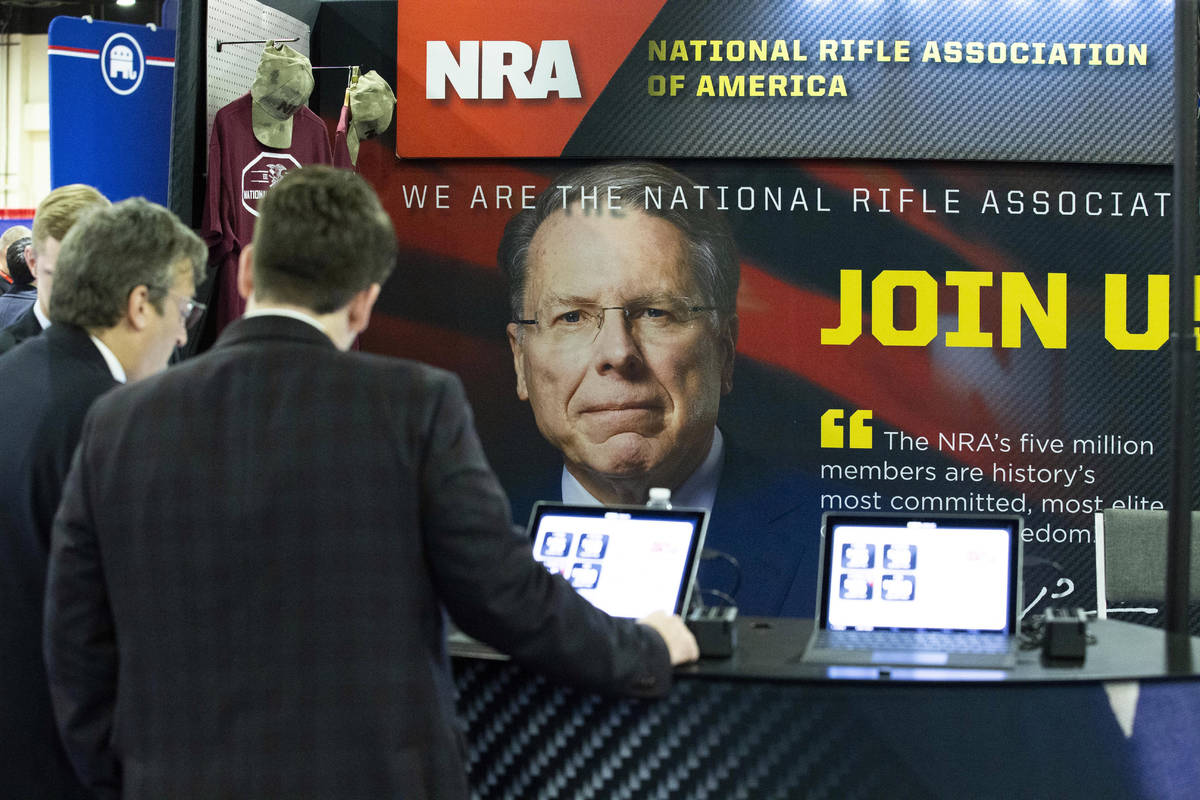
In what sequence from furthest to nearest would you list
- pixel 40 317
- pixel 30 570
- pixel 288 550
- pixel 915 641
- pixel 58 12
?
1. pixel 58 12
2. pixel 40 317
3. pixel 915 641
4. pixel 30 570
5. pixel 288 550

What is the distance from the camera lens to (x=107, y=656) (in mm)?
1527

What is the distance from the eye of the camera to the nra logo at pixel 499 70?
4.82m

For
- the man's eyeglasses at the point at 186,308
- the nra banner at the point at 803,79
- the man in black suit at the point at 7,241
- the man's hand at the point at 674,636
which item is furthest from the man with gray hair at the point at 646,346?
the man's hand at the point at 674,636

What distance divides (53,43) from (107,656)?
10.8ft

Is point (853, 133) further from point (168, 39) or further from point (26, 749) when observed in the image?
point (26, 749)

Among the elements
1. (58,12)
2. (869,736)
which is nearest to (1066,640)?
(869,736)

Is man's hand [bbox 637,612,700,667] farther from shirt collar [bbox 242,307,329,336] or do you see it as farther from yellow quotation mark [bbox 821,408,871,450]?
yellow quotation mark [bbox 821,408,871,450]

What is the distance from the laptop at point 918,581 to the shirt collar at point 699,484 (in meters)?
2.43

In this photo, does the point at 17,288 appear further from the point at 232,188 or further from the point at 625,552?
the point at 625,552

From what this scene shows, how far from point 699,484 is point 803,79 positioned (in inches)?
63.6

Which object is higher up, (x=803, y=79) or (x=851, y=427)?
(x=803, y=79)

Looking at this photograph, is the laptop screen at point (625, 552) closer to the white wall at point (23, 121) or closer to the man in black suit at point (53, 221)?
the man in black suit at point (53, 221)

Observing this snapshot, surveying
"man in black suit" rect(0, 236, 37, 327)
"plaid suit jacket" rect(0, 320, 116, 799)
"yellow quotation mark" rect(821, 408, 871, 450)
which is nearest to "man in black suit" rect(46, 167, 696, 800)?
"plaid suit jacket" rect(0, 320, 116, 799)

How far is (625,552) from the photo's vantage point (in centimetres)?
236
